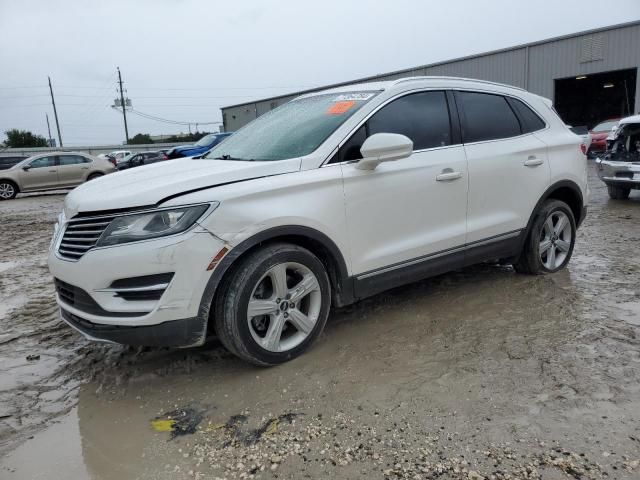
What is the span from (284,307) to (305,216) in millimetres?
583

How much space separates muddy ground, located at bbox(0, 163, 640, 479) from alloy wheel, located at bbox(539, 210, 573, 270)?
46cm

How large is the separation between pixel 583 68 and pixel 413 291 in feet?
78.3

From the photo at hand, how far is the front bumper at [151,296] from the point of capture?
8.89 ft

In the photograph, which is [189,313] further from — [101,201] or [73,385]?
[73,385]

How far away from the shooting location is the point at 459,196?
154 inches

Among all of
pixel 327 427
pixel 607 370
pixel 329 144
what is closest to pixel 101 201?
pixel 329 144

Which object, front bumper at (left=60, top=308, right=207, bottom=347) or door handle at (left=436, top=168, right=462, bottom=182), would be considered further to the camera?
door handle at (left=436, top=168, right=462, bottom=182)

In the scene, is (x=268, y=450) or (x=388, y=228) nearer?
(x=268, y=450)

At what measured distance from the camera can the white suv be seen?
109 inches

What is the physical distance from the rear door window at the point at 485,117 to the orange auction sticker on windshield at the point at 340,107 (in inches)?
39.5

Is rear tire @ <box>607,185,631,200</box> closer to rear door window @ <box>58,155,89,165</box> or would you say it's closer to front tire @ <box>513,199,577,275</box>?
front tire @ <box>513,199,577,275</box>

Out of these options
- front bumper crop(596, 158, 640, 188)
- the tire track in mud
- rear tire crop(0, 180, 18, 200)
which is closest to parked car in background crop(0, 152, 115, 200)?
rear tire crop(0, 180, 18, 200)

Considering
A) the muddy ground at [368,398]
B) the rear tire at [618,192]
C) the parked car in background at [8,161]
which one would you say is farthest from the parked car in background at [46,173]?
the rear tire at [618,192]

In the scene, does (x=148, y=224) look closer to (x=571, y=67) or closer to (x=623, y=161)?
(x=623, y=161)
